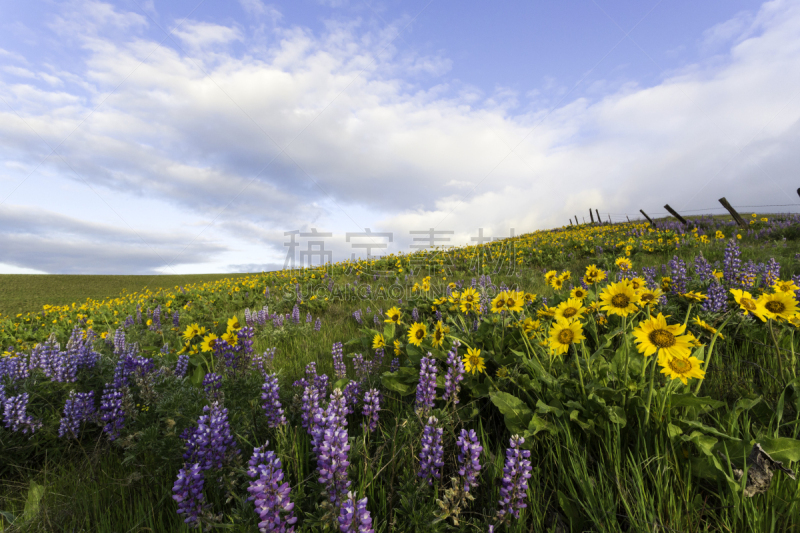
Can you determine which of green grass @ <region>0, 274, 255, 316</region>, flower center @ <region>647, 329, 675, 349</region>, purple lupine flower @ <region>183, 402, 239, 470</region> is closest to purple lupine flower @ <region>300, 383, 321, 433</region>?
purple lupine flower @ <region>183, 402, 239, 470</region>

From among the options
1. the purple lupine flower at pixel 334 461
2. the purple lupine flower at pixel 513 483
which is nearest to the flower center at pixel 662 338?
the purple lupine flower at pixel 513 483

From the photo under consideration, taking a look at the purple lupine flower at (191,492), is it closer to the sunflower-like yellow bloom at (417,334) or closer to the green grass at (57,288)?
the sunflower-like yellow bloom at (417,334)

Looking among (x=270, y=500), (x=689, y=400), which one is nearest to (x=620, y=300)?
(x=689, y=400)

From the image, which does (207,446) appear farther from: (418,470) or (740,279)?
(740,279)

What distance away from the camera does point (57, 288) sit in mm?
16125

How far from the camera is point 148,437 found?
1.91 metres

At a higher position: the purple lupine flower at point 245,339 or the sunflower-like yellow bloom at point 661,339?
the sunflower-like yellow bloom at point 661,339

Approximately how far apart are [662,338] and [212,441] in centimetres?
239

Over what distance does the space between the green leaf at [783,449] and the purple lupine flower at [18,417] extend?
4.84 m

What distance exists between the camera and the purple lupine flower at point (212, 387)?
6.98ft

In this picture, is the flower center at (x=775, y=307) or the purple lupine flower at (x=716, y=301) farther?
the purple lupine flower at (x=716, y=301)

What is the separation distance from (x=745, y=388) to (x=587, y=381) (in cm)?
135

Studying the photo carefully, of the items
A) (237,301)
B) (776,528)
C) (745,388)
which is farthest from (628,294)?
(237,301)

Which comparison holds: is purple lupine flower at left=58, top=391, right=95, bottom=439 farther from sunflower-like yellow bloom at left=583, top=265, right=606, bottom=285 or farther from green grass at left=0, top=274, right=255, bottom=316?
green grass at left=0, top=274, right=255, bottom=316
